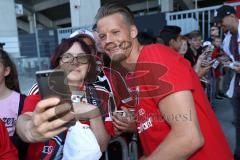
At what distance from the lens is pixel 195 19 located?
16.7 feet

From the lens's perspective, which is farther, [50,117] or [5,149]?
[5,149]

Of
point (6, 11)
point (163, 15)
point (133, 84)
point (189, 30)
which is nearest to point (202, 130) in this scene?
point (133, 84)

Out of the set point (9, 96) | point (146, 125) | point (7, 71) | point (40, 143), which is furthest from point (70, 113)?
point (7, 71)

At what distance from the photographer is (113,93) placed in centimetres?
189

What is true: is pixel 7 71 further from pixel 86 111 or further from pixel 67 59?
pixel 86 111

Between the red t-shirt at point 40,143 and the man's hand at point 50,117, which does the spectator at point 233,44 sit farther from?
the man's hand at point 50,117

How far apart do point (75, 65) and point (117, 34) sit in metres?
0.35

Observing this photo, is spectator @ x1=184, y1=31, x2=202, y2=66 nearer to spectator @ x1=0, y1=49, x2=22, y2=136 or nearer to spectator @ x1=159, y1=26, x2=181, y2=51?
spectator @ x1=159, y1=26, x2=181, y2=51

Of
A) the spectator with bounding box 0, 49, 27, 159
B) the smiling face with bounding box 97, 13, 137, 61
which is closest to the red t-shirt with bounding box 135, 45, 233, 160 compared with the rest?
the smiling face with bounding box 97, 13, 137, 61

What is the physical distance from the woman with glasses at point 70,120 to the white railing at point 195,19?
12.1 ft

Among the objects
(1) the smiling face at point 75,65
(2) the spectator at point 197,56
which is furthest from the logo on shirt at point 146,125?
(2) the spectator at point 197,56

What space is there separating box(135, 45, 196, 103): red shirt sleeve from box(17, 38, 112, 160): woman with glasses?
27 centimetres

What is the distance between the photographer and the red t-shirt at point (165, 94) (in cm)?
118

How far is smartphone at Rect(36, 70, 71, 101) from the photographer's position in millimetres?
855
